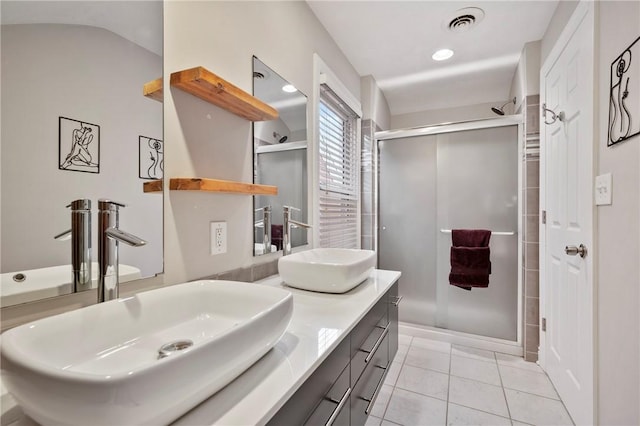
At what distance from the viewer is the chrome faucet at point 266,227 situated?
140 centimetres

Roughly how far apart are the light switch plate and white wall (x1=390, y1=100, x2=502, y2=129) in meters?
1.97

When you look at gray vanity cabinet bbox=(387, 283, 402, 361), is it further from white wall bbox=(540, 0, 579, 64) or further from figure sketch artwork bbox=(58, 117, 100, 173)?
white wall bbox=(540, 0, 579, 64)

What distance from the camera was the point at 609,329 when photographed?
1163 millimetres

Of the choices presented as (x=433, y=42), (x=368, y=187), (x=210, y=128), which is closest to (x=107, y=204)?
(x=210, y=128)

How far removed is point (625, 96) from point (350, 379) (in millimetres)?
1372

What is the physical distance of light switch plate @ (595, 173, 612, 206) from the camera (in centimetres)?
116

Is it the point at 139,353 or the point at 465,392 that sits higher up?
the point at 139,353

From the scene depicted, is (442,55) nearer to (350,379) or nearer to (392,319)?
(392,319)

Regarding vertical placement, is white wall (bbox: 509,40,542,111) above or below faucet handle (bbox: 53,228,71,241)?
above

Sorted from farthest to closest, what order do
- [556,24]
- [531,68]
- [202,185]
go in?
1. [531,68]
2. [556,24]
3. [202,185]

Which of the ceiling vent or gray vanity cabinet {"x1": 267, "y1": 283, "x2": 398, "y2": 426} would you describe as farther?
the ceiling vent

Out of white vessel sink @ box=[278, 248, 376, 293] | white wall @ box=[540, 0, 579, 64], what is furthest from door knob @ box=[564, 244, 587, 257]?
white wall @ box=[540, 0, 579, 64]

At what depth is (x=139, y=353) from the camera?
693 millimetres

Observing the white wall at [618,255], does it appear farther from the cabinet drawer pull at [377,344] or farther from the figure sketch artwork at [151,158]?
the figure sketch artwork at [151,158]
